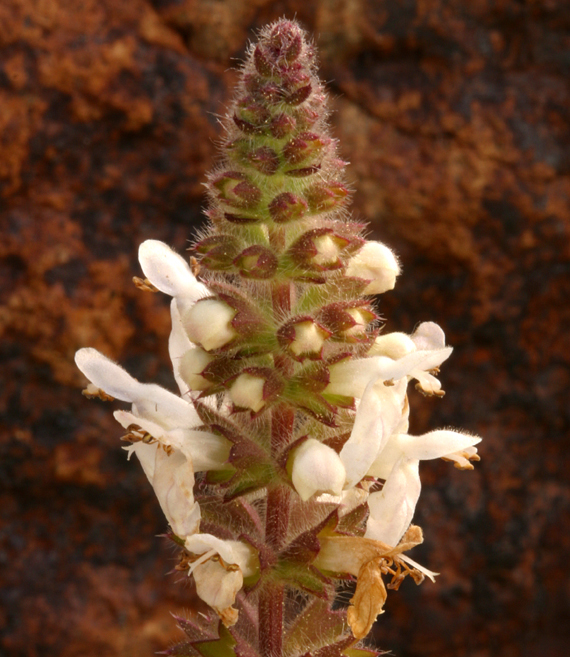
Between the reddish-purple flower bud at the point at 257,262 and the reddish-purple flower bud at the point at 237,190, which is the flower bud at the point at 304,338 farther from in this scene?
the reddish-purple flower bud at the point at 237,190

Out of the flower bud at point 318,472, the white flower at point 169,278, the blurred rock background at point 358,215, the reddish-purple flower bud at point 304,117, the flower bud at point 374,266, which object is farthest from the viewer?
the blurred rock background at point 358,215

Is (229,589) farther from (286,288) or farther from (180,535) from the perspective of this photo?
(286,288)

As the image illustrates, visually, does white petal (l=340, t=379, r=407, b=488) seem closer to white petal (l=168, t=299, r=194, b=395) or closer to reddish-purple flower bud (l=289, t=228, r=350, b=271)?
reddish-purple flower bud (l=289, t=228, r=350, b=271)

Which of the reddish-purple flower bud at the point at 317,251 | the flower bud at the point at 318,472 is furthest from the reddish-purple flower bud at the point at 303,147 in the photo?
the flower bud at the point at 318,472

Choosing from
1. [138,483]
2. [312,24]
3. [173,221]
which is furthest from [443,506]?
[312,24]

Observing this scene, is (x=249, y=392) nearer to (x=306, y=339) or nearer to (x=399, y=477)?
(x=306, y=339)

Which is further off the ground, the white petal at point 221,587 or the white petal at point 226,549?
the white petal at point 226,549

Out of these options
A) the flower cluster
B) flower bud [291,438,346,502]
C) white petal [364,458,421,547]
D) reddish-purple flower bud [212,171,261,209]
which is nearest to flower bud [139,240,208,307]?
the flower cluster
